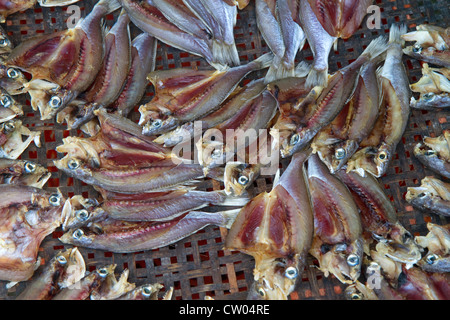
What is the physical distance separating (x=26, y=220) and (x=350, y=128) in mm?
1569

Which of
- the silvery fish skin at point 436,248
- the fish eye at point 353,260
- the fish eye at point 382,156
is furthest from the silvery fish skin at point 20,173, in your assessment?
the silvery fish skin at point 436,248

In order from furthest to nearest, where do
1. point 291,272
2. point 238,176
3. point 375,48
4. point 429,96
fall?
1. point 375,48
2. point 429,96
3. point 238,176
4. point 291,272

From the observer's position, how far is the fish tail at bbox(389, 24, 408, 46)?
2160mm

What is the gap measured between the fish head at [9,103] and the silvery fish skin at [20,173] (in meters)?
0.26

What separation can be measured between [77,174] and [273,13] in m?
1.24

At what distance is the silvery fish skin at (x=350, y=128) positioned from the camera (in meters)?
1.95

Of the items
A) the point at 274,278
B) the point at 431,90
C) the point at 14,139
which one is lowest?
the point at 274,278

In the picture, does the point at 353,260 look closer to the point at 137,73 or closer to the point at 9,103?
the point at 137,73

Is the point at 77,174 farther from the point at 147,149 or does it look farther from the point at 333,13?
the point at 333,13

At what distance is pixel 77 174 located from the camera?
6.61 feet

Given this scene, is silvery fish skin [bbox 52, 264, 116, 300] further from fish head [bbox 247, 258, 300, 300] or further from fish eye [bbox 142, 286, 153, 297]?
fish head [bbox 247, 258, 300, 300]

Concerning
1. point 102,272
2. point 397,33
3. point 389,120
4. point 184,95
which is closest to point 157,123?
point 184,95

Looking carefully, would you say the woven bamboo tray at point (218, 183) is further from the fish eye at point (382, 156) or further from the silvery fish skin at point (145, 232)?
the fish eye at point (382, 156)

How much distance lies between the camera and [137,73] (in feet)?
7.22
